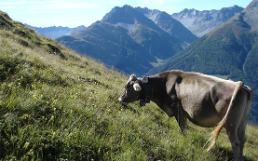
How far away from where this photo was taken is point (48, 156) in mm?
3213

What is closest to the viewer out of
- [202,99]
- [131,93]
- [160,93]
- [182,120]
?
[202,99]

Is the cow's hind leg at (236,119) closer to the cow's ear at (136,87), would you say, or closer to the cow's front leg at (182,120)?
the cow's front leg at (182,120)

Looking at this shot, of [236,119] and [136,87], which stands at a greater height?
[136,87]

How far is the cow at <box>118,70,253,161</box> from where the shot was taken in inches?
204

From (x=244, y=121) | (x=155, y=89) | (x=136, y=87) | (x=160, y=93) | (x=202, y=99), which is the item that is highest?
(x=202, y=99)

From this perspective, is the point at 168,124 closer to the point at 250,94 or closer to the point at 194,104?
the point at 194,104

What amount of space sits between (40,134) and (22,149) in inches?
18.9

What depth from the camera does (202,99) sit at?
232 inches

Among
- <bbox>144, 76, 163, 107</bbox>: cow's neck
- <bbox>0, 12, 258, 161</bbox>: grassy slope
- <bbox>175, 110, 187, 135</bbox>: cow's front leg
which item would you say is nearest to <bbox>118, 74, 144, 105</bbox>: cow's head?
<bbox>144, 76, 163, 107</bbox>: cow's neck

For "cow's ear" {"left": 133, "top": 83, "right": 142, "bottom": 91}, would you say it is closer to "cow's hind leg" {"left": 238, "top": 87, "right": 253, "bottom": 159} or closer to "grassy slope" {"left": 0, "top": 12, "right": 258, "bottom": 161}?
"grassy slope" {"left": 0, "top": 12, "right": 258, "bottom": 161}

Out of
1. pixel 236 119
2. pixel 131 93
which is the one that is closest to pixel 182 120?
pixel 236 119

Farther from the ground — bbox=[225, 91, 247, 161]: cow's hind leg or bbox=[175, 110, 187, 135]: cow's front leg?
bbox=[225, 91, 247, 161]: cow's hind leg

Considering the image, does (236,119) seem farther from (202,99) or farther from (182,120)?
(182,120)

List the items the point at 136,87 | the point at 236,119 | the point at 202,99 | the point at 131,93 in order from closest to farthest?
the point at 236,119 < the point at 202,99 < the point at 136,87 < the point at 131,93
